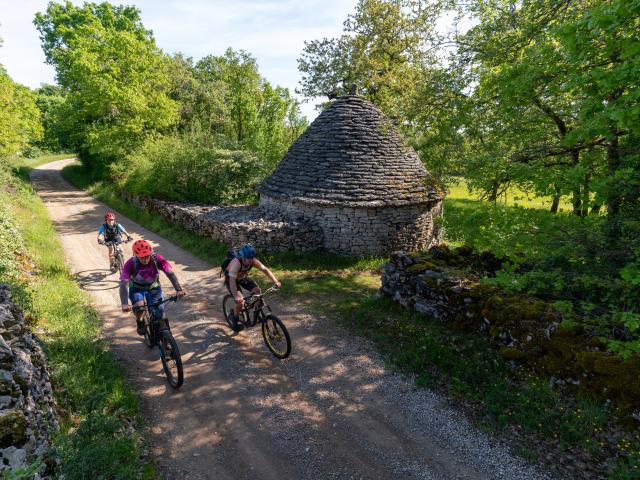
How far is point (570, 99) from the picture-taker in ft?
28.7

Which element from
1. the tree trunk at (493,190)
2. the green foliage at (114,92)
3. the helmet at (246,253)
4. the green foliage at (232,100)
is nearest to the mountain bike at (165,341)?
the helmet at (246,253)

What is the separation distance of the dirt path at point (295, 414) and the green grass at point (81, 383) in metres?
0.33

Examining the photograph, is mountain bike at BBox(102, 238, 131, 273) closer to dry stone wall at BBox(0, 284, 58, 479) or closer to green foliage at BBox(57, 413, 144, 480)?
dry stone wall at BBox(0, 284, 58, 479)

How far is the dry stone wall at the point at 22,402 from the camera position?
311 centimetres

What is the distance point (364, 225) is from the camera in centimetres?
1260

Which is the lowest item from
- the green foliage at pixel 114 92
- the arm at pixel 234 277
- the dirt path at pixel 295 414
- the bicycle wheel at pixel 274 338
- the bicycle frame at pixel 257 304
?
the dirt path at pixel 295 414

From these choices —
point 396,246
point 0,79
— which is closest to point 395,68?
point 396,246

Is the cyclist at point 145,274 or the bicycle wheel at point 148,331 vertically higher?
the cyclist at point 145,274

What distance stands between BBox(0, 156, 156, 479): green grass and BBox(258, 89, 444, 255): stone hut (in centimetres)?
734

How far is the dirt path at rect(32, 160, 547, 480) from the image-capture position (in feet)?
14.5

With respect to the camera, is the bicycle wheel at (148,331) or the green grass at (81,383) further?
the bicycle wheel at (148,331)

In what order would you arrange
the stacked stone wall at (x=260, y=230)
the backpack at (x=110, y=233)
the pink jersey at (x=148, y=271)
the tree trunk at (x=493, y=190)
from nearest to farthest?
the pink jersey at (x=148, y=271) < the tree trunk at (x=493, y=190) < the backpack at (x=110, y=233) < the stacked stone wall at (x=260, y=230)

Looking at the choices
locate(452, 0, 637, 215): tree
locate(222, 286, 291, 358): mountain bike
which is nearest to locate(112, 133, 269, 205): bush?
locate(452, 0, 637, 215): tree

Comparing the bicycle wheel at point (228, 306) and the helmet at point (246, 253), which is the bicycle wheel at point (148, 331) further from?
the helmet at point (246, 253)
